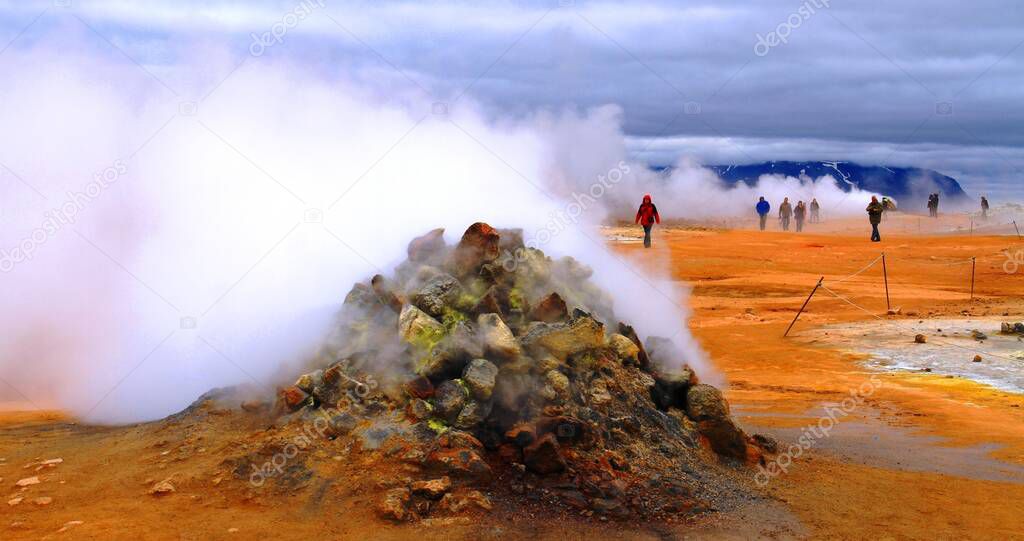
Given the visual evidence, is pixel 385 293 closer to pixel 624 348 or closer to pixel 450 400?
pixel 450 400

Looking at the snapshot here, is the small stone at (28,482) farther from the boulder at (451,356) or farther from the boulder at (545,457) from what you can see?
the boulder at (545,457)

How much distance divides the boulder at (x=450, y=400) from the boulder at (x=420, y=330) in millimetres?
553

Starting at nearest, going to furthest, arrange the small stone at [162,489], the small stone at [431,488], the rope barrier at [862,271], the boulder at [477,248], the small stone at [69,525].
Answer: the small stone at [69,525], the small stone at [431,488], the small stone at [162,489], the boulder at [477,248], the rope barrier at [862,271]

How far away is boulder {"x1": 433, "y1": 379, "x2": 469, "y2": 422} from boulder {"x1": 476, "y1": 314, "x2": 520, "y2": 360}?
0.41 m

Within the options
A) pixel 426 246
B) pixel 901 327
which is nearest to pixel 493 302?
pixel 426 246

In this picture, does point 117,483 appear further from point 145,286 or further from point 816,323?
point 816,323

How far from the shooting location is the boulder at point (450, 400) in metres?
6.18

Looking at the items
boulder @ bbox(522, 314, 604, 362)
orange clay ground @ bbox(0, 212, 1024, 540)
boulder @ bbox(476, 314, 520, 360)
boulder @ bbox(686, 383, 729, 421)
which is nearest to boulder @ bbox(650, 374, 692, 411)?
boulder @ bbox(686, 383, 729, 421)

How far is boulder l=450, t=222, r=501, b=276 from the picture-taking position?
7473mm

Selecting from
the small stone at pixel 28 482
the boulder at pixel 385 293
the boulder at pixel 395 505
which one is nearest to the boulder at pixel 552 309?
the boulder at pixel 385 293

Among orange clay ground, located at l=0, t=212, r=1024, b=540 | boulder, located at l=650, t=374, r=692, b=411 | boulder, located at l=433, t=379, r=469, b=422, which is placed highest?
boulder, located at l=433, t=379, r=469, b=422

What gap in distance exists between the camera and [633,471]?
612 centimetres

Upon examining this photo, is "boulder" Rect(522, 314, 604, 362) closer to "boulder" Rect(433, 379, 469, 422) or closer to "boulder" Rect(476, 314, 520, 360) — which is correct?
"boulder" Rect(476, 314, 520, 360)

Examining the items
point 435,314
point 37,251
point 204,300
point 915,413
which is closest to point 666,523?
point 435,314
